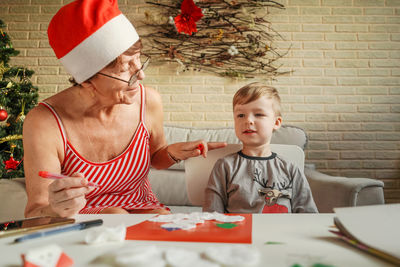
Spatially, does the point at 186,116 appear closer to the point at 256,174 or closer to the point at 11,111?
the point at 11,111

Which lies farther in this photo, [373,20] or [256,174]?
[373,20]

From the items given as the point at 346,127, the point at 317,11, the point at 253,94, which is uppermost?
the point at 317,11

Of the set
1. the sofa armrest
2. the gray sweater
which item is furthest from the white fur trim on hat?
the sofa armrest

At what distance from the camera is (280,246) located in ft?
1.65

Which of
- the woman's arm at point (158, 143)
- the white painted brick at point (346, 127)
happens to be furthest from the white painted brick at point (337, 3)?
the woman's arm at point (158, 143)

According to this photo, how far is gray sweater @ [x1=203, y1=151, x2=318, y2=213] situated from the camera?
4.36 feet

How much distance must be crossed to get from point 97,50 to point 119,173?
0.47m

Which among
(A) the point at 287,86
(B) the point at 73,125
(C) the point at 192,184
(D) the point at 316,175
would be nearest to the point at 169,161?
(C) the point at 192,184

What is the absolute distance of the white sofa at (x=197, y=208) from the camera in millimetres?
1542

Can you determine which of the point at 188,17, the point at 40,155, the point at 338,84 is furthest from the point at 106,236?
the point at 338,84

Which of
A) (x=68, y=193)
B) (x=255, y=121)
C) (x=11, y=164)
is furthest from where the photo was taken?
(x=11, y=164)

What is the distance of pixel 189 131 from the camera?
2.72 meters

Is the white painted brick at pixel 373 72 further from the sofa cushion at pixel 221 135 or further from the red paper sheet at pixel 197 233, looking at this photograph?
the red paper sheet at pixel 197 233

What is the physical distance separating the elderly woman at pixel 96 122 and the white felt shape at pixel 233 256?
28.0 inches
